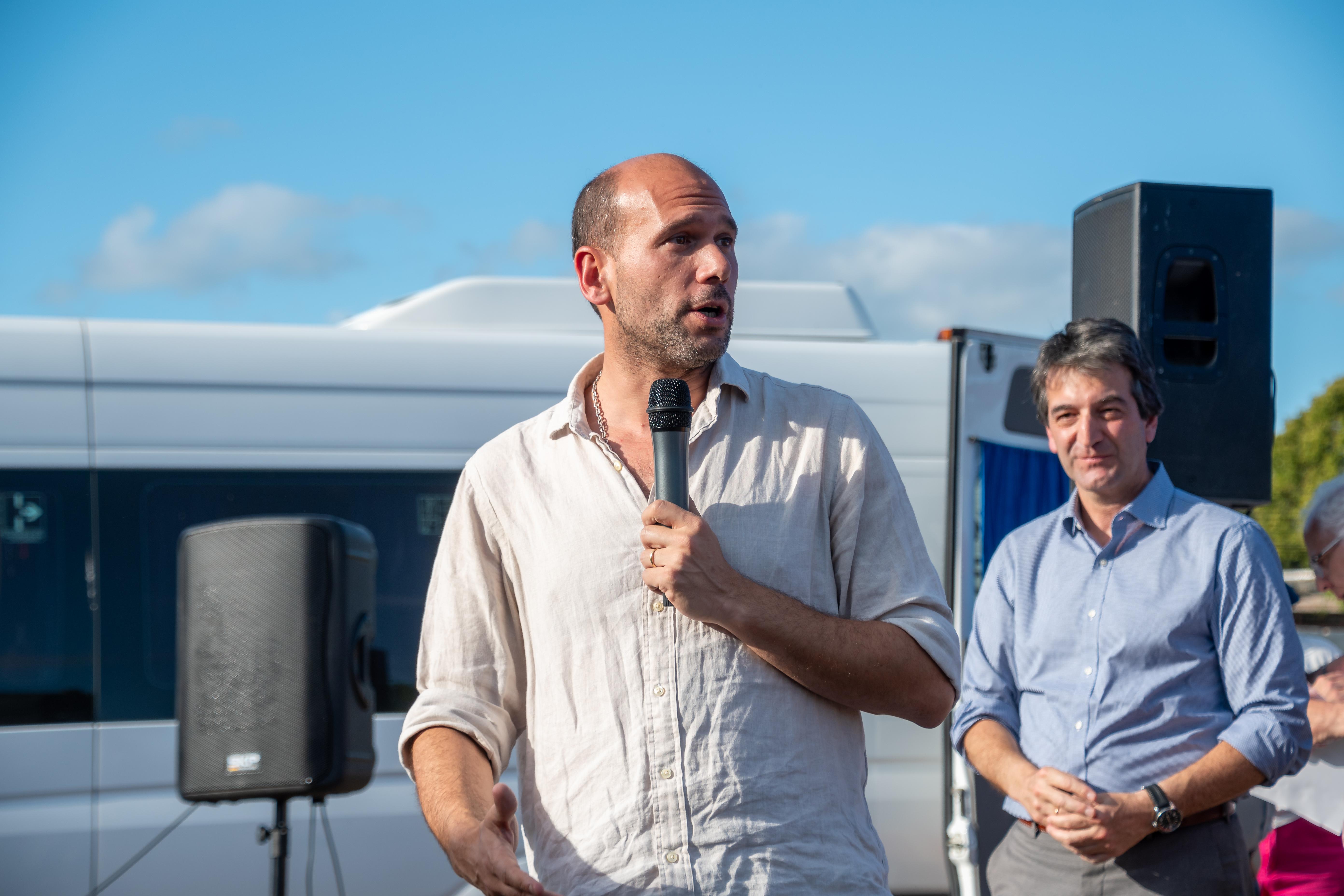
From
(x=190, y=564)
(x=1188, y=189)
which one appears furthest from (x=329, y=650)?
(x=1188, y=189)

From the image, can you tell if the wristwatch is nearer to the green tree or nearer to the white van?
the white van

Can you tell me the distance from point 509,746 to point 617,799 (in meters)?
0.26

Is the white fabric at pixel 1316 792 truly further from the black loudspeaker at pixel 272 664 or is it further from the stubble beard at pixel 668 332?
the black loudspeaker at pixel 272 664

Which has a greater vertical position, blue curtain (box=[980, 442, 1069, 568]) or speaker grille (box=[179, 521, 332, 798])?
blue curtain (box=[980, 442, 1069, 568])

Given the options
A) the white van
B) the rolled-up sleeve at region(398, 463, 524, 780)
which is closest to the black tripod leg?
the white van

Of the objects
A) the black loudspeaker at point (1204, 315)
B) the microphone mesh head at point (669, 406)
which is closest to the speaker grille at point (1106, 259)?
the black loudspeaker at point (1204, 315)

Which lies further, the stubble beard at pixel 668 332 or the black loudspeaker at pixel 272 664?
the black loudspeaker at pixel 272 664

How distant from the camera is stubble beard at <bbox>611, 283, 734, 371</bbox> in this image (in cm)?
184

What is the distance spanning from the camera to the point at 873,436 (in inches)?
74.1

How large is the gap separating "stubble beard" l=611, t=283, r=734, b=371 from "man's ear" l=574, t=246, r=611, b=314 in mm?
80

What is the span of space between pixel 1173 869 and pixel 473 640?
6.07 feet

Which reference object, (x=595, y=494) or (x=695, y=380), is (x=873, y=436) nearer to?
(x=695, y=380)

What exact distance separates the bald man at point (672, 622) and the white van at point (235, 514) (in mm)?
3030

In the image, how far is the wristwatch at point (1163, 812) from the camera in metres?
2.72
